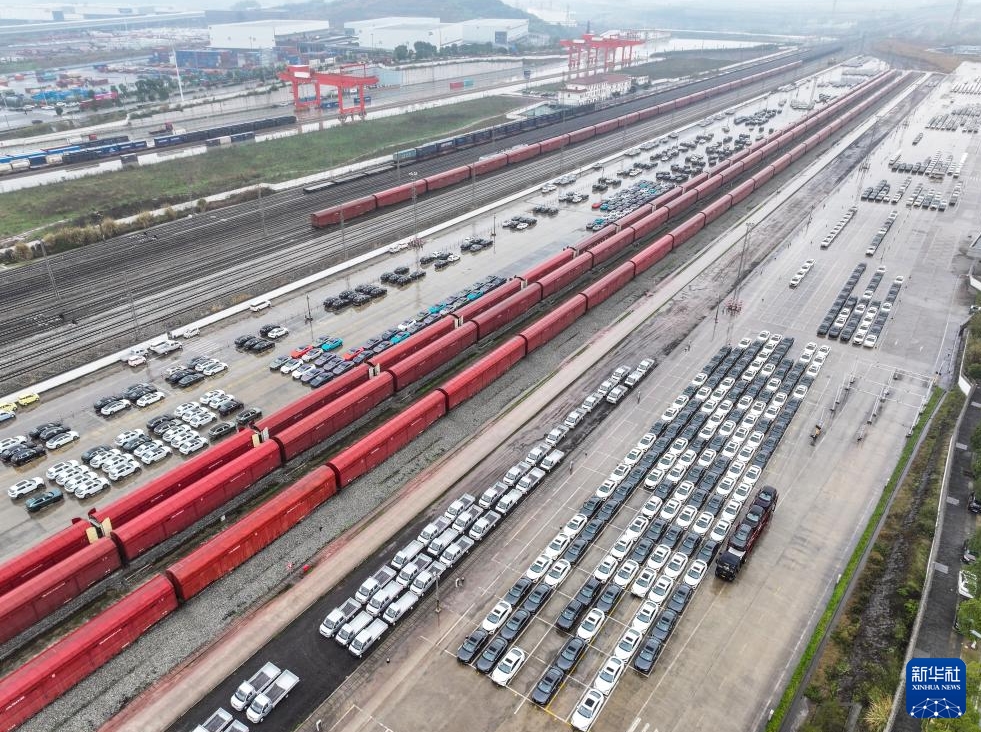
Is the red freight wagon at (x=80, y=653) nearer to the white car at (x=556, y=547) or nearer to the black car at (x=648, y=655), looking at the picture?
the white car at (x=556, y=547)

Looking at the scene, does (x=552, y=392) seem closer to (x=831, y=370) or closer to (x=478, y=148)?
(x=831, y=370)

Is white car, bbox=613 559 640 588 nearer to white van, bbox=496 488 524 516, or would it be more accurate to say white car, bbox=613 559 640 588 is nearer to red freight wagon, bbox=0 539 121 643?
white van, bbox=496 488 524 516

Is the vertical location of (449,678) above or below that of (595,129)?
below

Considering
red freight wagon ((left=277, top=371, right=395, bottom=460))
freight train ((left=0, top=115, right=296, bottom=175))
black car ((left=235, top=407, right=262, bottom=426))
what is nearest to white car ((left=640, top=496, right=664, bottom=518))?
red freight wagon ((left=277, top=371, right=395, bottom=460))

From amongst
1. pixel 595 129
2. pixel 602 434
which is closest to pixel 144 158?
pixel 595 129

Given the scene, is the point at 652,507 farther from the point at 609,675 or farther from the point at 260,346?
the point at 260,346

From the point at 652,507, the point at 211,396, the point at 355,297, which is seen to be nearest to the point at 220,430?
the point at 211,396

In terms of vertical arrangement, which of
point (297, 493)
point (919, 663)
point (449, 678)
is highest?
point (919, 663)

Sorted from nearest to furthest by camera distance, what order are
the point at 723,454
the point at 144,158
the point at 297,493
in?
the point at 297,493, the point at 723,454, the point at 144,158
